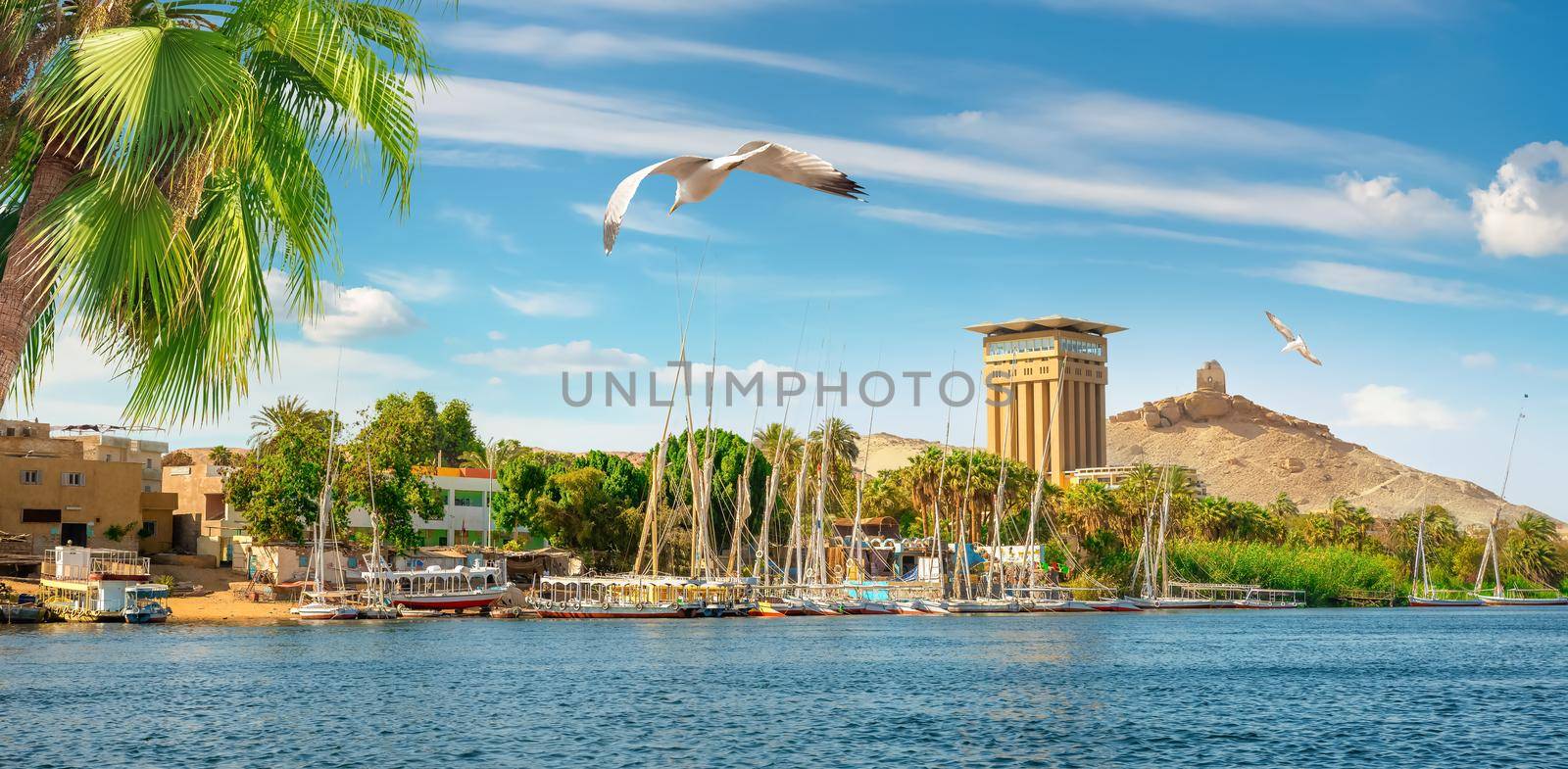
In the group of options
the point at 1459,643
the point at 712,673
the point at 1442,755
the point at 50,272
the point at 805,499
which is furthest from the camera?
the point at 805,499

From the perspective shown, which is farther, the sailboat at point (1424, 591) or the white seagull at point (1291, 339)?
the sailboat at point (1424, 591)

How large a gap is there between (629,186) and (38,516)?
7454 cm

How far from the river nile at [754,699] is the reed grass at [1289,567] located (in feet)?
160

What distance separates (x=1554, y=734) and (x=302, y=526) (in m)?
69.4

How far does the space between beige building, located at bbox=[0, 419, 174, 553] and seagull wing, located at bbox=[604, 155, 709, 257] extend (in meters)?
72.5

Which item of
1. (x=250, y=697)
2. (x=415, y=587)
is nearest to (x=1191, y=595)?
(x=415, y=587)

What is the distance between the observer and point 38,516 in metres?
81.9

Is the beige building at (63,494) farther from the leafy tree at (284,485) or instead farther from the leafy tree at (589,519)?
the leafy tree at (589,519)

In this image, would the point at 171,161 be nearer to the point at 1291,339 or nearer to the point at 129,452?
the point at 1291,339

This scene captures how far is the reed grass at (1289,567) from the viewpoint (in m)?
124

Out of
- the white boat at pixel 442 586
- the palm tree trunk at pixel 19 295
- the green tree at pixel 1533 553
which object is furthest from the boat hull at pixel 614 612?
the green tree at pixel 1533 553

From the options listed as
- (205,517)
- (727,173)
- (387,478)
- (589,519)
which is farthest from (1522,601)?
(727,173)

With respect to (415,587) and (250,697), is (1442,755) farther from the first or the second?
(415,587)

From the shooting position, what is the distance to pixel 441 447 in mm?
140375
